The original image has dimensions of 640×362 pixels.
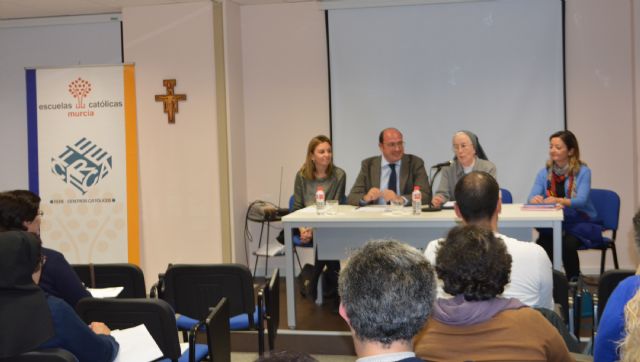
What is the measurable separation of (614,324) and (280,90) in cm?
518

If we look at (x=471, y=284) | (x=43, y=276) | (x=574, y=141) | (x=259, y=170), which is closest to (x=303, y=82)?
(x=259, y=170)

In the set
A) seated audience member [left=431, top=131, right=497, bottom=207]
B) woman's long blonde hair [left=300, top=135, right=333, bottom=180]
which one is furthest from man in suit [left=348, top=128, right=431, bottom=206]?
woman's long blonde hair [left=300, top=135, right=333, bottom=180]

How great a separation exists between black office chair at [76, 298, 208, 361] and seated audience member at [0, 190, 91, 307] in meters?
0.17

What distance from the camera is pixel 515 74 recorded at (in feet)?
20.9

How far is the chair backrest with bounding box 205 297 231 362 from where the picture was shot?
2844mm

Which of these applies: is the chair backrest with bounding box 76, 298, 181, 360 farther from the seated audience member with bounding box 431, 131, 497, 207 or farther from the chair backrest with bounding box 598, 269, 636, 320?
the seated audience member with bounding box 431, 131, 497, 207

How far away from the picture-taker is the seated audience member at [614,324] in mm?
1944

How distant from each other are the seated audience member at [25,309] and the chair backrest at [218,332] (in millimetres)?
584

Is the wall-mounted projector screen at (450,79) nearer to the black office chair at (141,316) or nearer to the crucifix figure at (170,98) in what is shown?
the crucifix figure at (170,98)

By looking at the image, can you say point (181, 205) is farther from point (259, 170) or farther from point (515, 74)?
point (515, 74)

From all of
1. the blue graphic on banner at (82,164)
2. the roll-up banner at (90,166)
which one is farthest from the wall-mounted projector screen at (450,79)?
the blue graphic on banner at (82,164)

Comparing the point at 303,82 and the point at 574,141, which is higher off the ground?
the point at 303,82

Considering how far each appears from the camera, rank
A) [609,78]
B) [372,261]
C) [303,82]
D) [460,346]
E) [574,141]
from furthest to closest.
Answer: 1. [303,82]
2. [609,78]
3. [574,141]
4. [460,346]
5. [372,261]

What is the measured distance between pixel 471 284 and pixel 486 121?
4.69 meters
